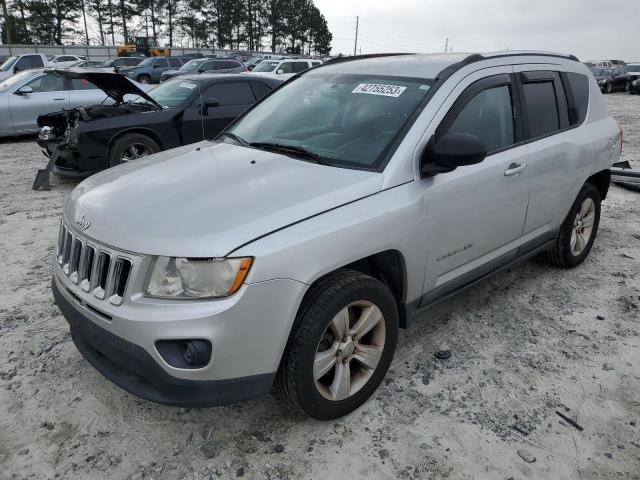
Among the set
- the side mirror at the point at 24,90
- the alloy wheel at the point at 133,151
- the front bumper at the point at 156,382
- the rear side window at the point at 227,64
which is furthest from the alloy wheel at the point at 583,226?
the rear side window at the point at 227,64

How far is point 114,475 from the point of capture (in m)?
2.26

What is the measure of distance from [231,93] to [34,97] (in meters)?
5.37

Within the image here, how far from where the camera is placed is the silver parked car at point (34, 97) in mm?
10438

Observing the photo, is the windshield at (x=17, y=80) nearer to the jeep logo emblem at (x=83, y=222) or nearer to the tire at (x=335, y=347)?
the jeep logo emblem at (x=83, y=222)

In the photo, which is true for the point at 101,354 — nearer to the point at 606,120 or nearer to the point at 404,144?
the point at 404,144

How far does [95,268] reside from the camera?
2.27 m

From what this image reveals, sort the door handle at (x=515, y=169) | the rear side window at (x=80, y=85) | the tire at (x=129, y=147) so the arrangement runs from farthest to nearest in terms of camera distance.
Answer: the rear side window at (x=80, y=85) → the tire at (x=129, y=147) → the door handle at (x=515, y=169)

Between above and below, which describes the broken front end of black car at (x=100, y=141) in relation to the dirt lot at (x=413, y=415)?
above

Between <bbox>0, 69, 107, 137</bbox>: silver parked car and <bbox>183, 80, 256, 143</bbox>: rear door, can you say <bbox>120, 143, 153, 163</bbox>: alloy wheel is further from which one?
<bbox>0, 69, 107, 137</bbox>: silver parked car

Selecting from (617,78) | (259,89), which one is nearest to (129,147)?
(259,89)

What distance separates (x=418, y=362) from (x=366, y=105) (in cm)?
162

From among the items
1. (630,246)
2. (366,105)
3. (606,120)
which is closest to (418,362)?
(366,105)

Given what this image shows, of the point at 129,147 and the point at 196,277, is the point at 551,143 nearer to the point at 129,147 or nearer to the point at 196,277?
the point at 196,277

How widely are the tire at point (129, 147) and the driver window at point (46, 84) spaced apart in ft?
16.0
